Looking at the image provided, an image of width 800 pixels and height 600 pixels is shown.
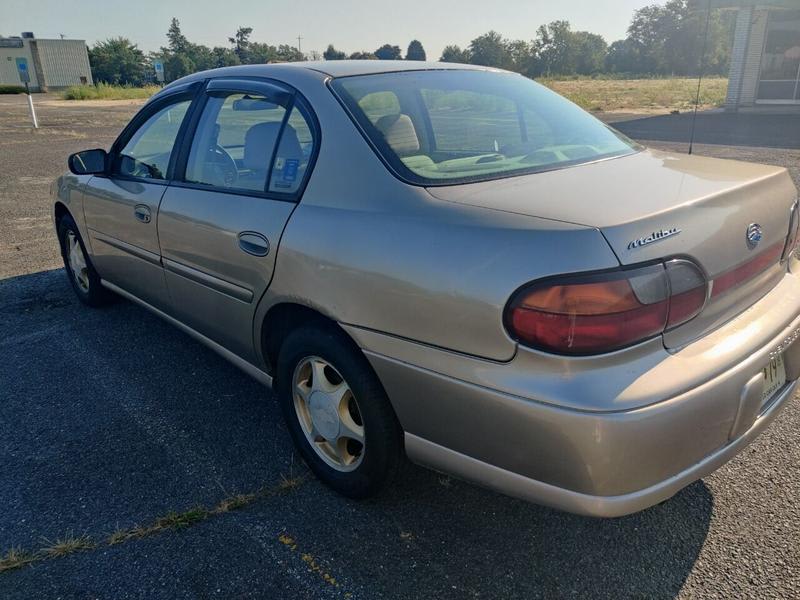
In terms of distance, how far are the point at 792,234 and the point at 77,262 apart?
455 centimetres

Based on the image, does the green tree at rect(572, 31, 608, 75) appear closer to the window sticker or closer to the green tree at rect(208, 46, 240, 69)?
the green tree at rect(208, 46, 240, 69)

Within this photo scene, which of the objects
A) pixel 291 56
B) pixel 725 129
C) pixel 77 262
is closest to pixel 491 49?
pixel 291 56

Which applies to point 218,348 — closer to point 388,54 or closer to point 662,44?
point 388,54

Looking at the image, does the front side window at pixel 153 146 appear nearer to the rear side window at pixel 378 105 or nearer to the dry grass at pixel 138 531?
the rear side window at pixel 378 105

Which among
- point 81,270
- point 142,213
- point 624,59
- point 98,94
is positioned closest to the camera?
point 142,213

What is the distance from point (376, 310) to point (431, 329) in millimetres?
237

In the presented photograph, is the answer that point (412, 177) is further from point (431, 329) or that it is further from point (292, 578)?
point (292, 578)

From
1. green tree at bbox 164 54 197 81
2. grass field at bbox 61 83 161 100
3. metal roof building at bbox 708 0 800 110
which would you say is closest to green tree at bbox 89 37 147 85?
green tree at bbox 164 54 197 81

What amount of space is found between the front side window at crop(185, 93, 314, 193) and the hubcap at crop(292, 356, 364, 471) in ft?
2.47

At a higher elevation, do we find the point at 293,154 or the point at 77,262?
the point at 293,154

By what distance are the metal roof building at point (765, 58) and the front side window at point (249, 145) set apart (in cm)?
2428

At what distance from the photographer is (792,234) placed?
2500 millimetres

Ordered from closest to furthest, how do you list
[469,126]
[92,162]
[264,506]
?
[264,506] < [469,126] < [92,162]

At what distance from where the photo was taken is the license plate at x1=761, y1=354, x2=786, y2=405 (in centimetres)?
215
